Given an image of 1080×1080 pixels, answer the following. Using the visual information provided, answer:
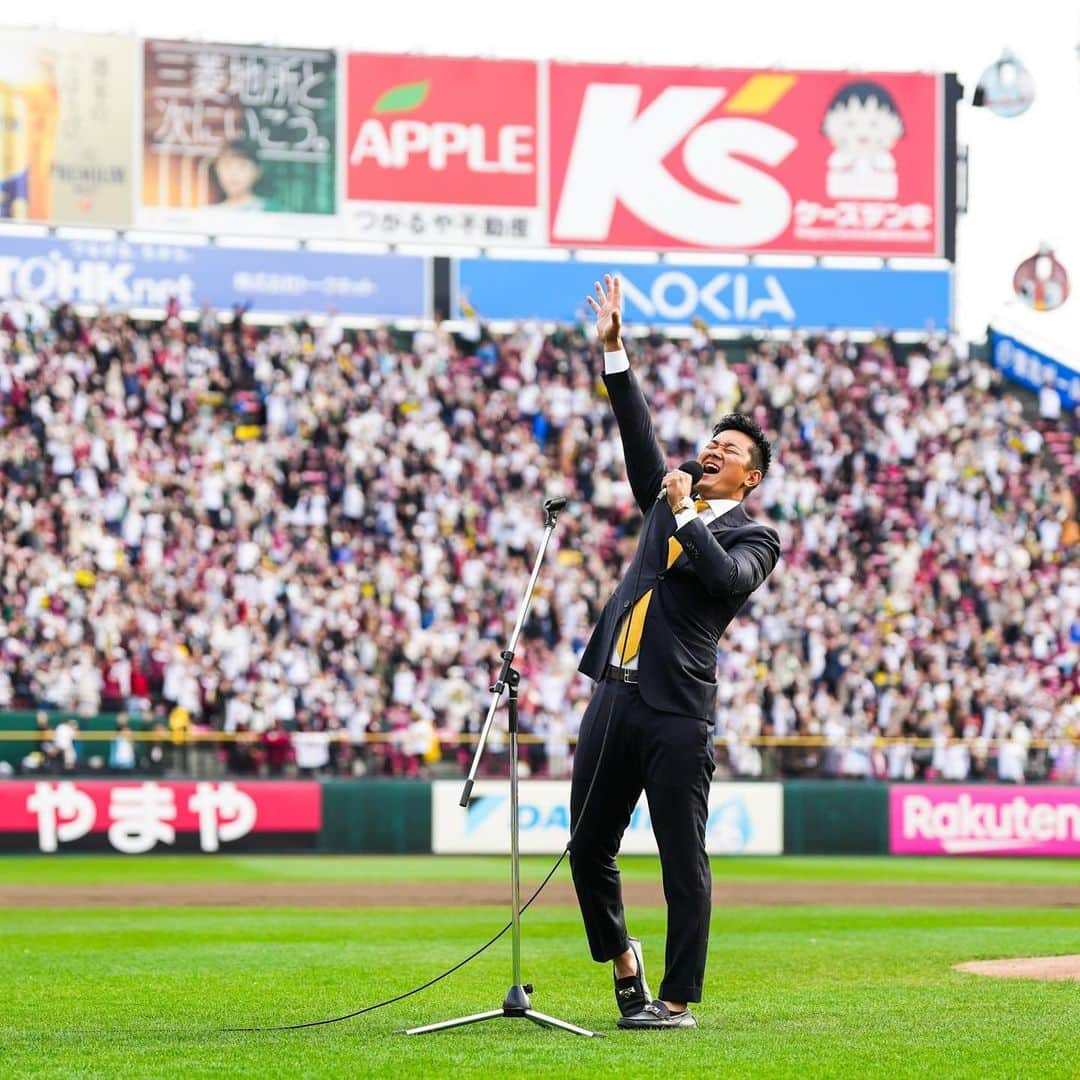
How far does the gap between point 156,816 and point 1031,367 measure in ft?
65.5

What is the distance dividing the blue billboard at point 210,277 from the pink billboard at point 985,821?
46.1ft

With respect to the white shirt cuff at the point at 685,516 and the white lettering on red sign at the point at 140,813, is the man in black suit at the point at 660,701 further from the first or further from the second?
the white lettering on red sign at the point at 140,813

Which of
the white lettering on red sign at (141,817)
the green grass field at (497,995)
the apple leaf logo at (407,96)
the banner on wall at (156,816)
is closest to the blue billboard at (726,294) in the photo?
the apple leaf logo at (407,96)

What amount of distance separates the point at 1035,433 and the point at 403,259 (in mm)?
11793

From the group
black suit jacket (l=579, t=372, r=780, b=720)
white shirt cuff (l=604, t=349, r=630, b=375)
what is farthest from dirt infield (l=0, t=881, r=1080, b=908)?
white shirt cuff (l=604, t=349, r=630, b=375)

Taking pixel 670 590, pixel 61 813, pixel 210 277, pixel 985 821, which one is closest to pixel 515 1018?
pixel 670 590

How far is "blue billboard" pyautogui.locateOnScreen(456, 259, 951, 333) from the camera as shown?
35.6 meters

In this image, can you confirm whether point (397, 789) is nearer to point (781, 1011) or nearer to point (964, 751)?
point (964, 751)

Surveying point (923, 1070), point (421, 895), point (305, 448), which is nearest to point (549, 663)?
point (305, 448)

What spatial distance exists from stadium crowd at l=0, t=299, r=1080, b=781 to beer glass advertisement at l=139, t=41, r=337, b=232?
3342 millimetres

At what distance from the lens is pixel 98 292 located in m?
33.3

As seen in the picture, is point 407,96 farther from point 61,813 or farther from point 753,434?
point 753,434

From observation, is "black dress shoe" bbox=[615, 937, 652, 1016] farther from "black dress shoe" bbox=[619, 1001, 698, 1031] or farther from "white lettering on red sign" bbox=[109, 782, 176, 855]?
"white lettering on red sign" bbox=[109, 782, 176, 855]

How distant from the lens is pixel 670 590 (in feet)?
25.2
